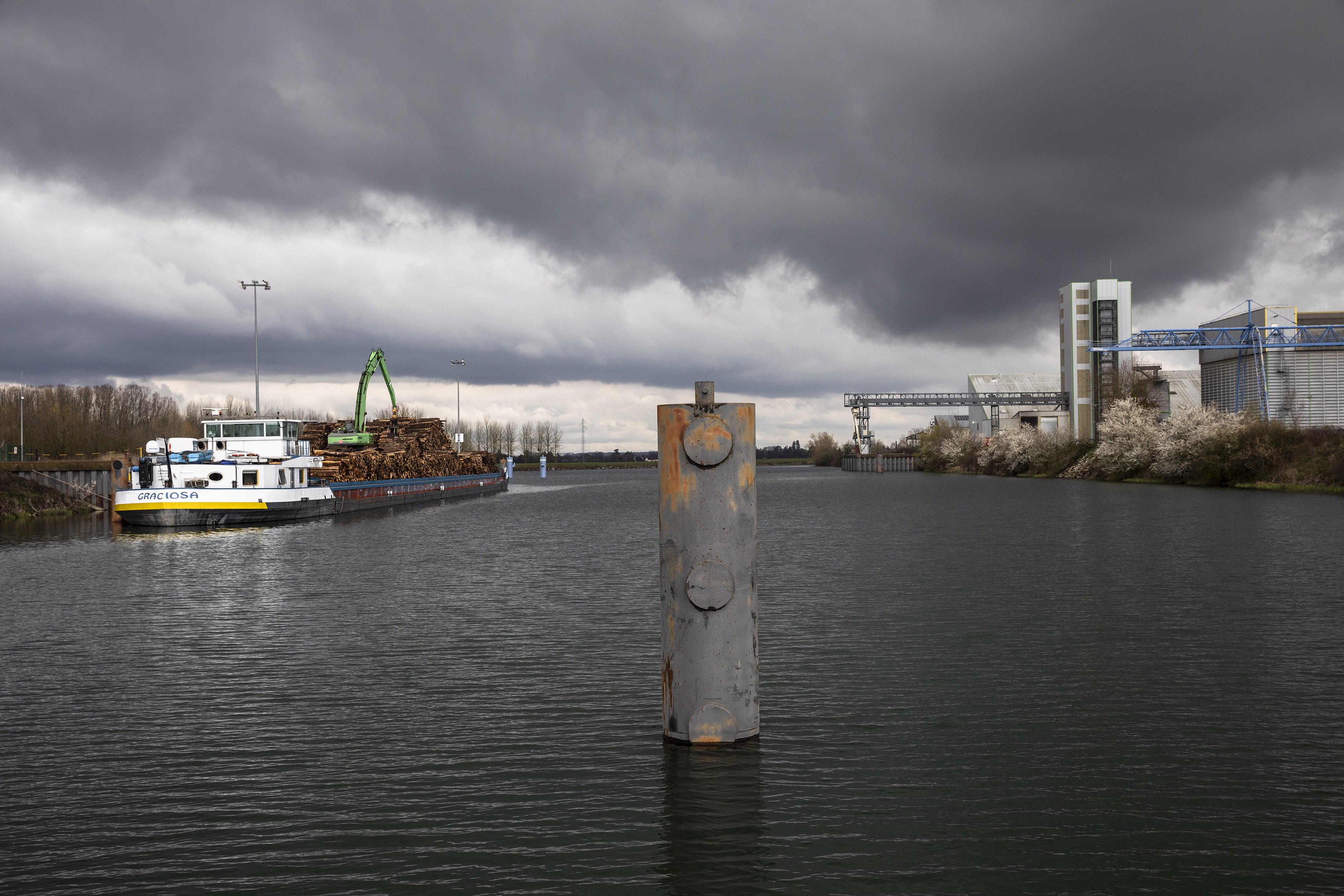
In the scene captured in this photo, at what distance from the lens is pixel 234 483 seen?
4244cm

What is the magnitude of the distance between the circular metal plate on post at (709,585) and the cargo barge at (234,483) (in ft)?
126

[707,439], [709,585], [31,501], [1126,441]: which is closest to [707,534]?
[709,585]

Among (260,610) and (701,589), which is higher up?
(701,589)

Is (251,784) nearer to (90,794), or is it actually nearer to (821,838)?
(90,794)

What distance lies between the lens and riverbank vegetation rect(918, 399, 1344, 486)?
189ft

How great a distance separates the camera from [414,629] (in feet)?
48.7

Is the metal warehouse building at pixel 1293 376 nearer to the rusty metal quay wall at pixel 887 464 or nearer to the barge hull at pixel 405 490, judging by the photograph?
the barge hull at pixel 405 490

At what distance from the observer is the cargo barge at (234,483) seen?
39.0 meters

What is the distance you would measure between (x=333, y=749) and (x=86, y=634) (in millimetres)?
8937

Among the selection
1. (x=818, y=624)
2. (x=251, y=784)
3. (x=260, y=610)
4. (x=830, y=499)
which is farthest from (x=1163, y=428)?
(x=251, y=784)

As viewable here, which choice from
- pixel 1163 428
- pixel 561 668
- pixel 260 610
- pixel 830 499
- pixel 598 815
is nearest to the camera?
pixel 598 815

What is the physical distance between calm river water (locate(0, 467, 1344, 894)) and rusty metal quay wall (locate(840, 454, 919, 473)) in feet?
461

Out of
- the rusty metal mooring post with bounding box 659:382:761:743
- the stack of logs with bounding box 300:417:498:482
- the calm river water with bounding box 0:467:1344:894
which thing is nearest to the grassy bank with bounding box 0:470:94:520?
the stack of logs with bounding box 300:417:498:482

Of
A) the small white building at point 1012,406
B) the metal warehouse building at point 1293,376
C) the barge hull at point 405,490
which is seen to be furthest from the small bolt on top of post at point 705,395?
the small white building at point 1012,406
